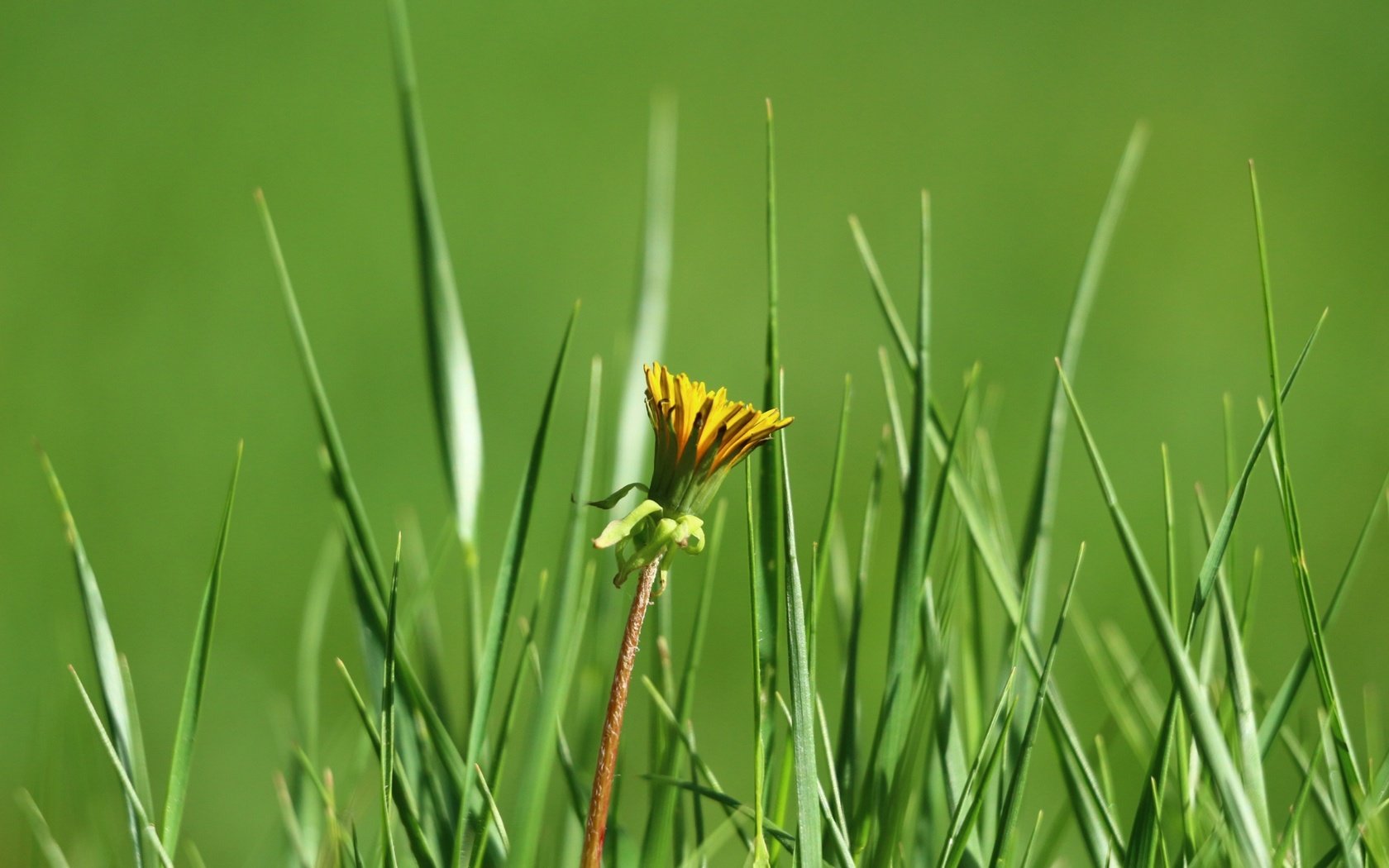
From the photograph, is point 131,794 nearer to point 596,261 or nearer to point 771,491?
point 771,491

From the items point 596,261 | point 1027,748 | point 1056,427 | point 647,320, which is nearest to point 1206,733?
Result: point 1027,748

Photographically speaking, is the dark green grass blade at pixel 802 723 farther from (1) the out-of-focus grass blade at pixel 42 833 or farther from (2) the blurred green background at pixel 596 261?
(2) the blurred green background at pixel 596 261

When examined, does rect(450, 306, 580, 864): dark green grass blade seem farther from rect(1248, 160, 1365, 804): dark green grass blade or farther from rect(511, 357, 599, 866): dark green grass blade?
rect(1248, 160, 1365, 804): dark green grass blade

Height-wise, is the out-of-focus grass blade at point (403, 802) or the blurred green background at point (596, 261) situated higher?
the blurred green background at point (596, 261)

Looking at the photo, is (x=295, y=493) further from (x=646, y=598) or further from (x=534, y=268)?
(x=646, y=598)

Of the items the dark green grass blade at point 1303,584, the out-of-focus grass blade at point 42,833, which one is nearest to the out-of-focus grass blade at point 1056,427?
the dark green grass blade at point 1303,584

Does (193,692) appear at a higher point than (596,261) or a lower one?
lower

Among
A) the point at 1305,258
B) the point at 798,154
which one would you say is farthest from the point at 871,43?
the point at 1305,258
